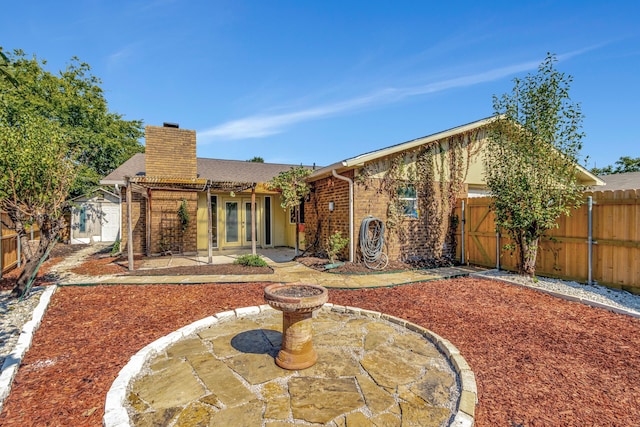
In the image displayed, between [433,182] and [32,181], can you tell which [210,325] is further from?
[433,182]

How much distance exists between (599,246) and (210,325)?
297 inches

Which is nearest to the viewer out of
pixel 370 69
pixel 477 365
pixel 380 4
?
pixel 477 365

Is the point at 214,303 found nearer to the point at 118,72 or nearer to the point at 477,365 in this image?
the point at 477,365

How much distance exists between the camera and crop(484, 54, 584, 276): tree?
20.8 feet

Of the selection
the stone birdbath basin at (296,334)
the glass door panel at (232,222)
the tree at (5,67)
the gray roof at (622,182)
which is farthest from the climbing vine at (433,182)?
the gray roof at (622,182)

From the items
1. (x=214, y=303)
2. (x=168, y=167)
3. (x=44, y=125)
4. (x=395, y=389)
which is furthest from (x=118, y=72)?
(x=395, y=389)

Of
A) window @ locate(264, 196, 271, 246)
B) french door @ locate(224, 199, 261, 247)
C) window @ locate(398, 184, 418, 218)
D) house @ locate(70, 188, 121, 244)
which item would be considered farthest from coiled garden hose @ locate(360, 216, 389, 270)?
house @ locate(70, 188, 121, 244)

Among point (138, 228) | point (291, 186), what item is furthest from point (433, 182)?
point (138, 228)

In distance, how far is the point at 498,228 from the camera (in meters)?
7.50

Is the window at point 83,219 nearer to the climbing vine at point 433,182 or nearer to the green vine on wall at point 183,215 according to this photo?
the green vine on wall at point 183,215

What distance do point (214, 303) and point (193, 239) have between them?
266 inches

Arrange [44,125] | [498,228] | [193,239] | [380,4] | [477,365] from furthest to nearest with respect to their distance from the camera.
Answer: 1. [193,239]
2. [380,4]
3. [498,228]
4. [44,125]
5. [477,365]

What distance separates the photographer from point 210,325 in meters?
4.15

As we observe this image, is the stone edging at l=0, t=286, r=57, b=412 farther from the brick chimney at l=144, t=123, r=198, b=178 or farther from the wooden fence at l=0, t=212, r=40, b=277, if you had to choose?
the brick chimney at l=144, t=123, r=198, b=178
